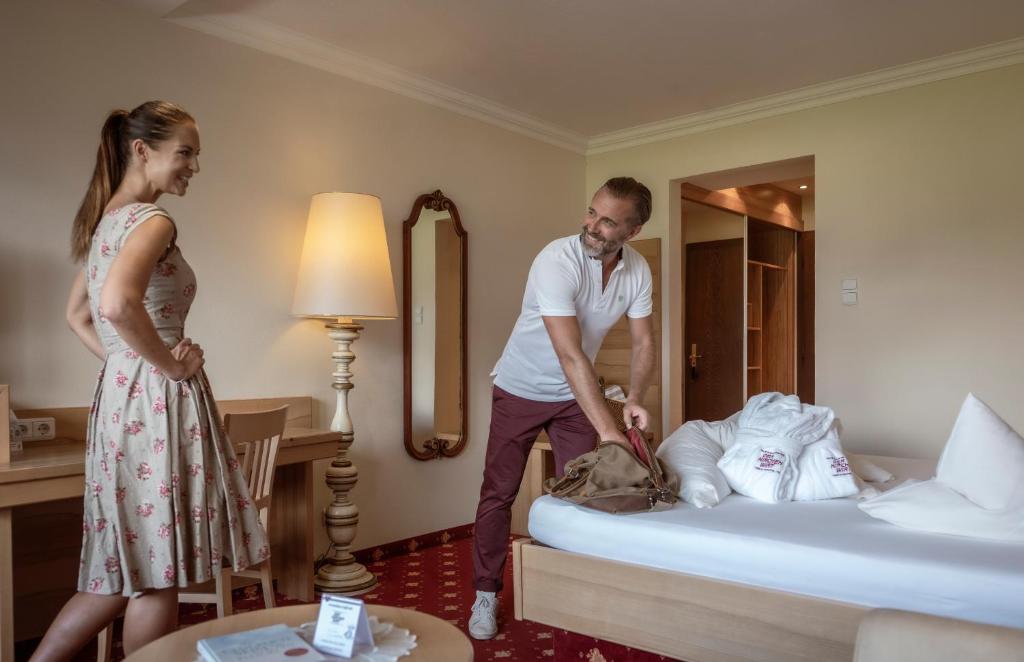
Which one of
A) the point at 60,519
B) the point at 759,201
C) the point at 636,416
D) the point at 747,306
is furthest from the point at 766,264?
the point at 60,519

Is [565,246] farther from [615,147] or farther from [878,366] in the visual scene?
[615,147]

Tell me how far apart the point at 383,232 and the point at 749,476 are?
6.46 ft

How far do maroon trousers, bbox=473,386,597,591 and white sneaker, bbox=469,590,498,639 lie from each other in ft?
0.12

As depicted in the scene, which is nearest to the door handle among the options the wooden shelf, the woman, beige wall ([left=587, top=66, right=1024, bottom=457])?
the wooden shelf

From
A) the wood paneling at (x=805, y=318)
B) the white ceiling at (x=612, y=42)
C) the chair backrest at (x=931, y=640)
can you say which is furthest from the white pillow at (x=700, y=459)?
the wood paneling at (x=805, y=318)

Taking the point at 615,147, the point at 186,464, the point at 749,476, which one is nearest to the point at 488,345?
the point at 615,147

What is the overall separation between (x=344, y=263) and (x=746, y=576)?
85.5 inches

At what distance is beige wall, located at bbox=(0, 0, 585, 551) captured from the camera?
285 centimetres

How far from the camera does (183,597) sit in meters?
2.34

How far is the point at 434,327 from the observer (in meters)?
4.32

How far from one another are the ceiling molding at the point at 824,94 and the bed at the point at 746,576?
9.00 ft

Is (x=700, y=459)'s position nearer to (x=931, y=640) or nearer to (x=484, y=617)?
(x=484, y=617)

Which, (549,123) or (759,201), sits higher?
(549,123)

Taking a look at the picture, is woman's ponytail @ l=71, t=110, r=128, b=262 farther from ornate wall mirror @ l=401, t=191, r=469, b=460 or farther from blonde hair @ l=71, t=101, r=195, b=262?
ornate wall mirror @ l=401, t=191, r=469, b=460
